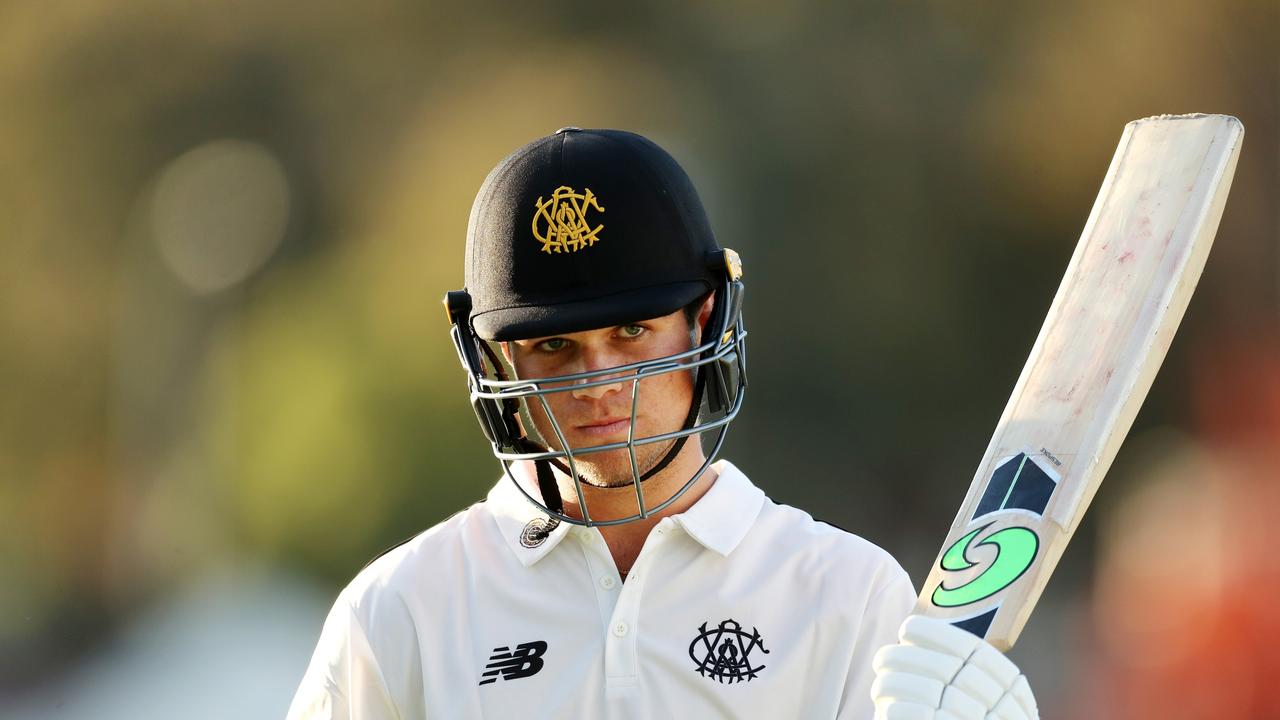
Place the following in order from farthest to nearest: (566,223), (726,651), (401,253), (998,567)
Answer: (401,253) < (566,223) < (726,651) < (998,567)

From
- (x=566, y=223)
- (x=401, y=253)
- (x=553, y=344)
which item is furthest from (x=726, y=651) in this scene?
(x=401, y=253)

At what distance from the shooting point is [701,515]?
1885 mm

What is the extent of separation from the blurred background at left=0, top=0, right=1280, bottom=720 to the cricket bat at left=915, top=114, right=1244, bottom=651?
1.88 m

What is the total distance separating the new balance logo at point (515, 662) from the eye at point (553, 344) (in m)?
0.38

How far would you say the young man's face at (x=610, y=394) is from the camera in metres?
1.83

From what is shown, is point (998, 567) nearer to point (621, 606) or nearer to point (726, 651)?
point (726, 651)

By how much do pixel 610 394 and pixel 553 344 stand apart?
0.11 metres

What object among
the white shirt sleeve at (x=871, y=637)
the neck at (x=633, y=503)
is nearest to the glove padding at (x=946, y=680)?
the white shirt sleeve at (x=871, y=637)

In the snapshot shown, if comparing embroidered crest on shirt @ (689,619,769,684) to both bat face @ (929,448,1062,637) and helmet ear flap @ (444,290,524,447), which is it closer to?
bat face @ (929,448,1062,637)

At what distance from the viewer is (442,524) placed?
1.97 meters

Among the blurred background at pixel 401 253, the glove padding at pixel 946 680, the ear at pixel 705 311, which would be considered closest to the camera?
the glove padding at pixel 946 680

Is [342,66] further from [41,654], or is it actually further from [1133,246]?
[1133,246]

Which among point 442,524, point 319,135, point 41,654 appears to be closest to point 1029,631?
point 442,524

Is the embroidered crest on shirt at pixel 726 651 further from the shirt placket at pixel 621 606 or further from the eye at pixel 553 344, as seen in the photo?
the eye at pixel 553 344
